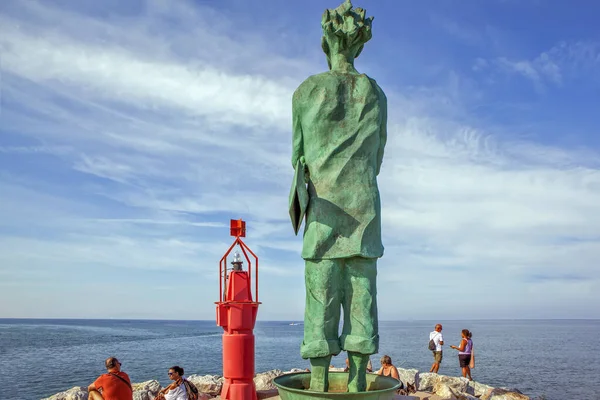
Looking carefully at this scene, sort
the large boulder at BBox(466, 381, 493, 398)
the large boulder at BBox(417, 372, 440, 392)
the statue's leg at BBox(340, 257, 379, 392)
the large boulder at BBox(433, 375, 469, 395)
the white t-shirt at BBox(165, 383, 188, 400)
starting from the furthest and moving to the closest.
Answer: the large boulder at BBox(466, 381, 493, 398)
the large boulder at BBox(417, 372, 440, 392)
the large boulder at BBox(433, 375, 469, 395)
the white t-shirt at BBox(165, 383, 188, 400)
the statue's leg at BBox(340, 257, 379, 392)

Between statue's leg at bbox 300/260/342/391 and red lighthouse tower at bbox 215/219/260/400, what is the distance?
3.65 meters

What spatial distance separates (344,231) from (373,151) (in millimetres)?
932

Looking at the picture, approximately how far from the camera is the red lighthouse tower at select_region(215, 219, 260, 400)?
375 inches

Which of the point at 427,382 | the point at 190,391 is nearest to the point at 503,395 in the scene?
the point at 427,382

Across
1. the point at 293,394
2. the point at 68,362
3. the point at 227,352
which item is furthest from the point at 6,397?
the point at 293,394

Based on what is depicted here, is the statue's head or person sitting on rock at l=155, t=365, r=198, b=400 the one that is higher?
the statue's head

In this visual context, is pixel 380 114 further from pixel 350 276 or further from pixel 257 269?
Answer: pixel 257 269

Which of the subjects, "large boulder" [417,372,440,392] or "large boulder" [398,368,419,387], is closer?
Answer: "large boulder" [398,368,419,387]

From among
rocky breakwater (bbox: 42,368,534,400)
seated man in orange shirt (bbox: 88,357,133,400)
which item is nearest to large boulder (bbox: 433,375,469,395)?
rocky breakwater (bbox: 42,368,534,400)

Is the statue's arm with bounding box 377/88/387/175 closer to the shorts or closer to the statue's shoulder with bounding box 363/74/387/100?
the statue's shoulder with bounding box 363/74/387/100

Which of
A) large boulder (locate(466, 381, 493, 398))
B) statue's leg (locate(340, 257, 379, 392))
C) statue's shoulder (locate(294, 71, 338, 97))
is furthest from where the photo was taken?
large boulder (locate(466, 381, 493, 398))

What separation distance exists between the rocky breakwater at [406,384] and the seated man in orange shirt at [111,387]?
10.3 ft

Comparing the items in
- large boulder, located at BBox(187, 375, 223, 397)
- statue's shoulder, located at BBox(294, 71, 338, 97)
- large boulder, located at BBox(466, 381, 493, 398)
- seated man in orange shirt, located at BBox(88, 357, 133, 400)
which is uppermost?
statue's shoulder, located at BBox(294, 71, 338, 97)

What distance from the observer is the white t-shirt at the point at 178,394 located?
8.27 m
